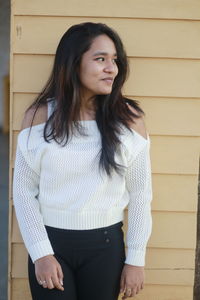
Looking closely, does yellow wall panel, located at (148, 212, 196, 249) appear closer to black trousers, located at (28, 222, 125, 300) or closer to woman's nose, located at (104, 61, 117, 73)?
black trousers, located at (28, 222, 125, 300)

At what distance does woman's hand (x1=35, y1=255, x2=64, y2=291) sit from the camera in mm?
1953

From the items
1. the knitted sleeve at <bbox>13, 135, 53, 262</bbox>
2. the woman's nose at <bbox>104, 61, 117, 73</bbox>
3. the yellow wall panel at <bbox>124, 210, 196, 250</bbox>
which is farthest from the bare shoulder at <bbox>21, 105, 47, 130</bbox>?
the yellow wall panel at <bbox>124, 210, 196, 250</bbox>

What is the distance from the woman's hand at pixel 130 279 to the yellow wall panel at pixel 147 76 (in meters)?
0.88

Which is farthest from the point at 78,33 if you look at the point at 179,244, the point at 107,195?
the point at 179,244

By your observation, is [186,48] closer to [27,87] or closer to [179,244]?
[27,87]

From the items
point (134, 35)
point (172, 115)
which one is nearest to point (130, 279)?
point (172, 115)

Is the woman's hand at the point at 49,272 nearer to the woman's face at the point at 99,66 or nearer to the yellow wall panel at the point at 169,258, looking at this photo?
the woman's face at the point at 99,66

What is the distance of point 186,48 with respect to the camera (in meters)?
2.48

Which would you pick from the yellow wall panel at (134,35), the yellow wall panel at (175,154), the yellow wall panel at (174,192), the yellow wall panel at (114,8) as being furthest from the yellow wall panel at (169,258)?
the yellow wall panel at (114,8)

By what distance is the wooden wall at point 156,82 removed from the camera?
2.45 meters

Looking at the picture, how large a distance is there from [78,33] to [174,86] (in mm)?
688

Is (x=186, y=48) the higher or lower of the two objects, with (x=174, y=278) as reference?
higher

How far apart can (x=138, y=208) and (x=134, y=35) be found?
884 mm

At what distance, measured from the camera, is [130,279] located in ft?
6.86
